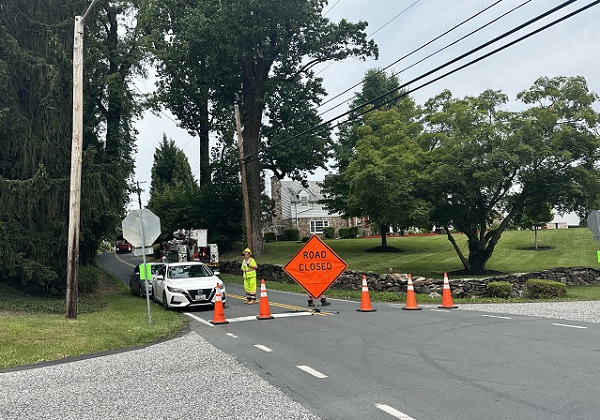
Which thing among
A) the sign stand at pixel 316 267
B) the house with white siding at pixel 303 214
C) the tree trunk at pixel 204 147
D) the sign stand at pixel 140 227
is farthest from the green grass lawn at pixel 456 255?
the house with white siding at pixel 303 214

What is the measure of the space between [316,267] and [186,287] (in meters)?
4.43

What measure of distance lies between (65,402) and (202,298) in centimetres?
1018

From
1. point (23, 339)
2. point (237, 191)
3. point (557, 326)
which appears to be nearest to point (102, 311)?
point (23, 339)

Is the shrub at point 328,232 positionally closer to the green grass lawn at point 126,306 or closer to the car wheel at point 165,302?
the green grass lawn at point 126,306

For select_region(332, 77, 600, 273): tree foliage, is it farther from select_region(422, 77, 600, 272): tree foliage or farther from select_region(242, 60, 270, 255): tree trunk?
select_region(242, 60, 270, 255): tree trunk

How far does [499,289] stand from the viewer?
63.4ft

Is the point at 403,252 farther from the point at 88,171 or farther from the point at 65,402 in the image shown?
the point at 65,402

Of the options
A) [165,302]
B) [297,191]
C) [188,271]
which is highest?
[297,191]

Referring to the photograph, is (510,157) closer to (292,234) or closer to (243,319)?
(243,319)

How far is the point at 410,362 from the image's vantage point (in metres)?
7.87

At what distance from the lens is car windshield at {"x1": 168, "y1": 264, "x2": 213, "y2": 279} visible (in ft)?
58.9

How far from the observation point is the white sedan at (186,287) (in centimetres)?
1650

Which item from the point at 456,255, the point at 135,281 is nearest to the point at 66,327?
the point at 135,281

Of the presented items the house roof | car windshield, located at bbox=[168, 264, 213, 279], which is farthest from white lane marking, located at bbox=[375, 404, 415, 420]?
the house roof
